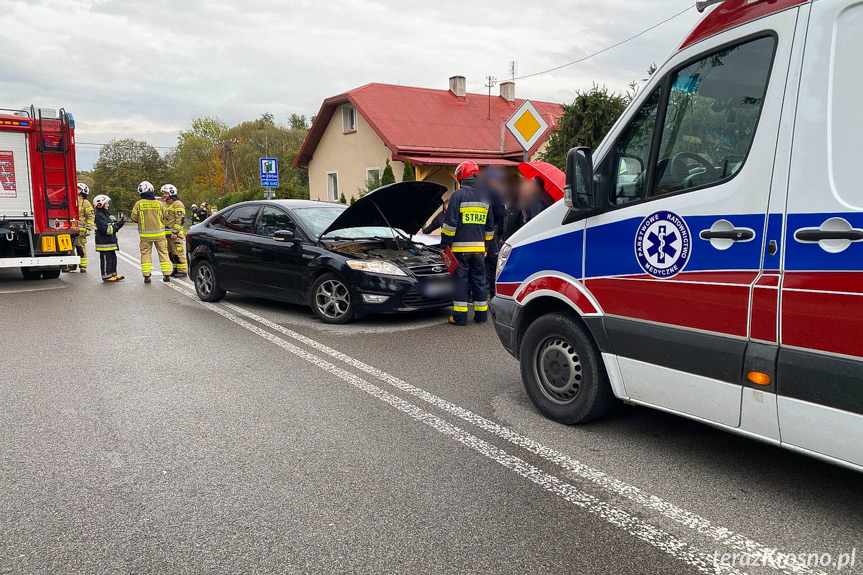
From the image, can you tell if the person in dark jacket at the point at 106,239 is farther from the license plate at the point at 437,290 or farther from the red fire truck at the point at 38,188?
the license plate at the point at 437,290

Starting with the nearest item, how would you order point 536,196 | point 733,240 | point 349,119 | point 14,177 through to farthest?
1. point 733,240
2. point 536,196
3. point 14,177
4. point 349,119

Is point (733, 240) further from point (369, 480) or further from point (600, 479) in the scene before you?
point (369, 480)

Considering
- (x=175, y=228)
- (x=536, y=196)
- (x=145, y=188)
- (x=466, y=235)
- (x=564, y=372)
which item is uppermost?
(x=145, y=188)

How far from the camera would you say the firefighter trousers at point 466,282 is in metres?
7.73

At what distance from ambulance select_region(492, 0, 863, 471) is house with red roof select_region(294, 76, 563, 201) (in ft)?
67.5

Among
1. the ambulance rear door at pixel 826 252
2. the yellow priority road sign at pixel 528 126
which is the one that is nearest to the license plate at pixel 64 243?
the yellow priority road sign at pixel 528 126

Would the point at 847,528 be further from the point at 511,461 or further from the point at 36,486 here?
the point at 36,486

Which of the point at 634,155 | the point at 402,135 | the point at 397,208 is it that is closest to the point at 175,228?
the point at 397,208

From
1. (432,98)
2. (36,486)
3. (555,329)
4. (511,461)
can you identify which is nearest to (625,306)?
(555,329)

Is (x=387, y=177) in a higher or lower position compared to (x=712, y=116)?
higher

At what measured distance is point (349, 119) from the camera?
2939 centimetres

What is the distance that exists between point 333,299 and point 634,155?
4837mm

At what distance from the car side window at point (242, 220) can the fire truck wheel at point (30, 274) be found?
20.9 feet

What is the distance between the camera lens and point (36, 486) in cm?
350
